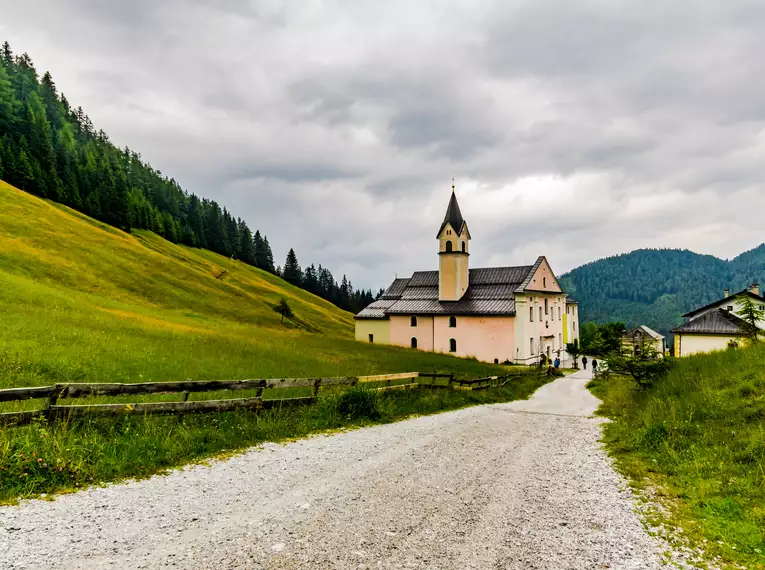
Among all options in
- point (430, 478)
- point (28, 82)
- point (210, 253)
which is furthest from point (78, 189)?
point (430, 478)

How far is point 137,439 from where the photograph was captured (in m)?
9.26

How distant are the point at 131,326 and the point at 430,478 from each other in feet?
81.8

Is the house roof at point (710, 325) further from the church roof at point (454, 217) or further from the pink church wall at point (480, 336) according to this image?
the church roof at point (454, 217)

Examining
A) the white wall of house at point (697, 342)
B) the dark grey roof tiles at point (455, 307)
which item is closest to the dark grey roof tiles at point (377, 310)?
the dark grey roof tiles at point (455, 307)

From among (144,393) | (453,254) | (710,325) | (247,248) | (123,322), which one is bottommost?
(144,393)

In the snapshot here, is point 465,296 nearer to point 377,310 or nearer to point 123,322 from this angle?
point 377,310

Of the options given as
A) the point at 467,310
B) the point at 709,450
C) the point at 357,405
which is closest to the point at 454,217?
the point at 467,310

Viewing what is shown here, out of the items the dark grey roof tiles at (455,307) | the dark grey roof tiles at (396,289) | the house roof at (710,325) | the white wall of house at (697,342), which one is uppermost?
the dark grey roof tiles at (396,289)

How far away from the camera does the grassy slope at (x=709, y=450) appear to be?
20.3ft

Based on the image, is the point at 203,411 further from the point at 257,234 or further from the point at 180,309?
the point at 257,234

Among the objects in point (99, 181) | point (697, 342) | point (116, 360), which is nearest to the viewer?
point (116, 360)

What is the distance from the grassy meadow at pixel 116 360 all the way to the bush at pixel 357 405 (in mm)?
301

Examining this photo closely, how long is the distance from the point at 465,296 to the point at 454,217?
1145cm

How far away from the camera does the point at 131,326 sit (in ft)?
88.7
